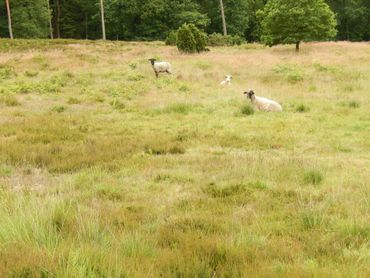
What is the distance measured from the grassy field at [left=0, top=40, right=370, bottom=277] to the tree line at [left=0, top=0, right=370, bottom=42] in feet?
158

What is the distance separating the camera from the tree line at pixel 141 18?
214 ft

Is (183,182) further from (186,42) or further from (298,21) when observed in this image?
(298,21)

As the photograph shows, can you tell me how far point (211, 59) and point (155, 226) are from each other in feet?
85.6

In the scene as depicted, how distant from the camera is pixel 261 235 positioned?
5.18 meters

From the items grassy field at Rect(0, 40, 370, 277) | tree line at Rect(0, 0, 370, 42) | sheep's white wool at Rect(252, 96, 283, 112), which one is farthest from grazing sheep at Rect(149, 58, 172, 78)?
tree line at Rect(0, 0, 370, 42)

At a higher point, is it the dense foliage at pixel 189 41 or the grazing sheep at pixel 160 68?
the dense foliage at pixel 189 41

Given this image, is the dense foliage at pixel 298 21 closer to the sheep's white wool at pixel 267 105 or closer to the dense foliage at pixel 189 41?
the dense foliage at pixel 189 41

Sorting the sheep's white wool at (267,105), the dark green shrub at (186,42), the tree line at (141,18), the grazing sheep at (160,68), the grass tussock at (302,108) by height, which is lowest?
the grass tussock at (302,108)

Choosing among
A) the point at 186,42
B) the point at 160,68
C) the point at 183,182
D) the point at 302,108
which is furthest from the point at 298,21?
the point at 183,182

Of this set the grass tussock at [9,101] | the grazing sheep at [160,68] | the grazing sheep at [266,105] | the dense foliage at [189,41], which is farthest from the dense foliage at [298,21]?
the grass tussock at [9,101]

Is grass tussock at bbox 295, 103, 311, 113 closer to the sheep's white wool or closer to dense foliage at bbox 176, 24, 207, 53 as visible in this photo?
the sheep's white wool

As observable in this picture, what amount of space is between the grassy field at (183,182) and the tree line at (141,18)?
1895 inches

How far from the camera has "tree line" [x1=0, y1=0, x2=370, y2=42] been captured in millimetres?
65312

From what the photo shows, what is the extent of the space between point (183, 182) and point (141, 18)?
63512 millimetres
